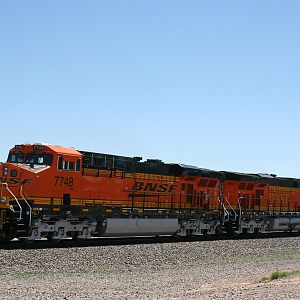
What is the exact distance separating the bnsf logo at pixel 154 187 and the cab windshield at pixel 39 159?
15.6 ft

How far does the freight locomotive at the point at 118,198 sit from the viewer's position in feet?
63.4

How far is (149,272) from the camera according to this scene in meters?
15.1

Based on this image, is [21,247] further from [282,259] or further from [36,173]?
[282,259]

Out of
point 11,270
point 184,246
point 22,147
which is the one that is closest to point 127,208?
point 184,246

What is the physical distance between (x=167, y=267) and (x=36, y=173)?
19.4 ft

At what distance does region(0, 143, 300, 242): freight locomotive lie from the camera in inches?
761

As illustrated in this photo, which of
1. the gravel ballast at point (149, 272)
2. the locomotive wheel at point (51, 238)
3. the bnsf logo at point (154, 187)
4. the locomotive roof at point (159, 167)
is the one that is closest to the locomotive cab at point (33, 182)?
the locomotive wheel at point (51, 238)

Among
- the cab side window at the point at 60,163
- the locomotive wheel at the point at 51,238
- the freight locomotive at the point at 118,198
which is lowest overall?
the locomotive wheel at the point at 51,238

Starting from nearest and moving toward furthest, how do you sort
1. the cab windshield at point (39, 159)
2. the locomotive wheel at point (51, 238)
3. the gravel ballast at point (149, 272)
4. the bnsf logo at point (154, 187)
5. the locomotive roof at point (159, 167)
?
the gravel ballast at point (149, 272), the locomotive wheel at point (51, 238), the cab windshield at point (39, 159), the locomotive roof at point (159, 167), the bnsf logo at point (154, 187)

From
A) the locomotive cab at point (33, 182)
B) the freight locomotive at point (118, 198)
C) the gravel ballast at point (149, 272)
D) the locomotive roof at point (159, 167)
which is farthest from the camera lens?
the locomotive roof at point (159, 167)

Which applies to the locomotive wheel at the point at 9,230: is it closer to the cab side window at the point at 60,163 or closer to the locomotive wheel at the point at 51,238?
the locomotive wheel at the point at 51,238

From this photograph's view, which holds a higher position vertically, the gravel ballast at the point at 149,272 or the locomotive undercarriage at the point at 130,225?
the locomotive undercarriage at the point at 130,225

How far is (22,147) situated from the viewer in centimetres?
2094

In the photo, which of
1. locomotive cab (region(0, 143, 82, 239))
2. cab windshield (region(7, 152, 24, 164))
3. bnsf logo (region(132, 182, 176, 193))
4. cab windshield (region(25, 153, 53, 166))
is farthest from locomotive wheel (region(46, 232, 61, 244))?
bnsf logo (region(132, 182, 176, 193))
